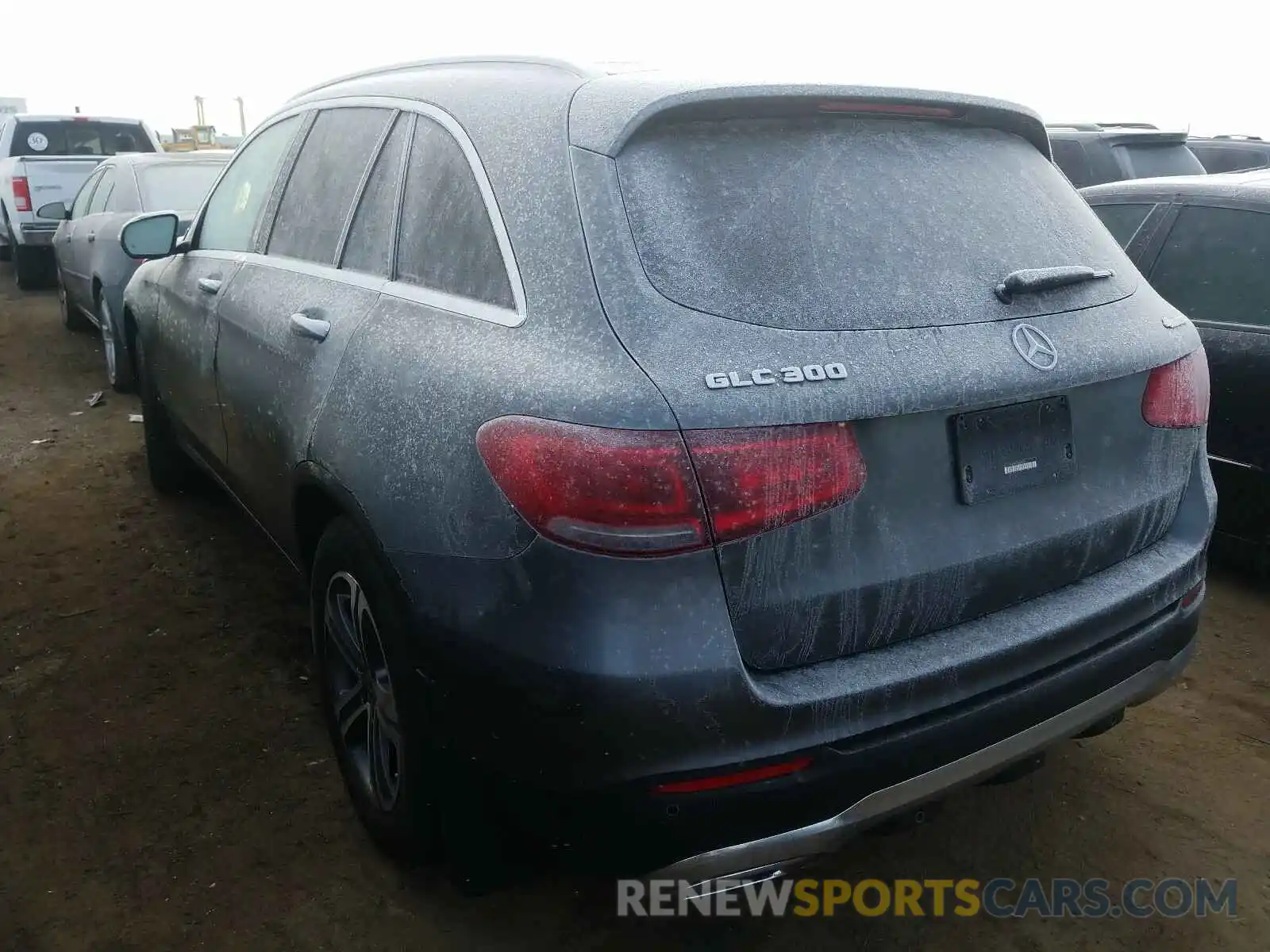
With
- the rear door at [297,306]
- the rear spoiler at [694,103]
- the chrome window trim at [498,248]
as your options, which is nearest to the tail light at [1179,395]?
the rear spoiler at [694,103]

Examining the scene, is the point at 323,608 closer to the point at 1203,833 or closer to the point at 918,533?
the point at 918,533

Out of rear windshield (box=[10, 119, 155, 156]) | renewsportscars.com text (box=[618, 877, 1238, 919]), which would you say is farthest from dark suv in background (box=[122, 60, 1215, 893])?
rear windshield (box=[10, 119, 155, 156])

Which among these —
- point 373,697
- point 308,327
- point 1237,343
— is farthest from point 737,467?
point 1237,343

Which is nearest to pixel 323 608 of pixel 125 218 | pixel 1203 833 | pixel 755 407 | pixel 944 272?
pixel 755 407

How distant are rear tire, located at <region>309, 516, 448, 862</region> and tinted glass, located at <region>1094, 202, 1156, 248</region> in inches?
140

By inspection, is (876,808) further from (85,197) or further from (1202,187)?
(85,197)

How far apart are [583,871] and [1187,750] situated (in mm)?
2070

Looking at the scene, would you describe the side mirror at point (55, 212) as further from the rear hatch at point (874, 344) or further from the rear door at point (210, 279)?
the rear hatch at point (874, 344)

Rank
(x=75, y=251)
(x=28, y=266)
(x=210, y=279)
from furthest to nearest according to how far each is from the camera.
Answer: (x=28, y=266)
(x=75, y=251)
(x=210, y=279)

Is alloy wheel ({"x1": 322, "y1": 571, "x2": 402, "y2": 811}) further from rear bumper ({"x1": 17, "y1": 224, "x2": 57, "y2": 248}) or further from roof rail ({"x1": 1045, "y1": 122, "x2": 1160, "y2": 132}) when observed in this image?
rear bumper ({"x1": 17, "y1": 224, "x2": 57, "y2": 248})

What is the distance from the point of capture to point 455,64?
2.67m

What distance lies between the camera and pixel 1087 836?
8.99 feet

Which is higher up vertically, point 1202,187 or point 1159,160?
point 1202,187

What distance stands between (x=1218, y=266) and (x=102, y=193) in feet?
25.8
